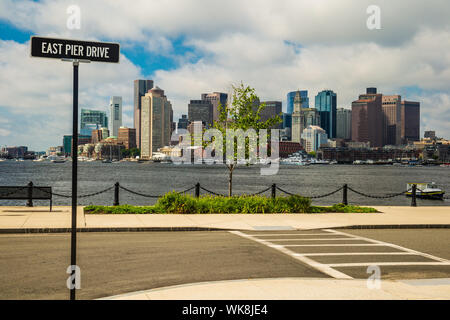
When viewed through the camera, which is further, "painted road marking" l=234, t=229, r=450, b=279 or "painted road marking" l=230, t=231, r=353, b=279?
"painted road marking" l=234, t=229, r=450, b=279

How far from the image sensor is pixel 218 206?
20922 millimetres

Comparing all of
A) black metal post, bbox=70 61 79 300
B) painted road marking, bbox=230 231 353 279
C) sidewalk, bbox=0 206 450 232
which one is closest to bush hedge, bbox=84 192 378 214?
sidewalk, bbox=0 206 450 232

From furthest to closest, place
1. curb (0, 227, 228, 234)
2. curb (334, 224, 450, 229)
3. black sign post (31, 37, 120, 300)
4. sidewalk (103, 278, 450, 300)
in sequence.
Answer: curb (334, 224, 450, 229), curb (0, 227, 228, 234), sidewalk (103, 278, 450, 300), black sign post (31, 37, 120, 300)

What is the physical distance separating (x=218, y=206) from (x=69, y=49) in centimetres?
1539

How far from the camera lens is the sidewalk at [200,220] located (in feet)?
52.0

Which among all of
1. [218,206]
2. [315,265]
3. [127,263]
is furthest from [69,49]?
[218,206]

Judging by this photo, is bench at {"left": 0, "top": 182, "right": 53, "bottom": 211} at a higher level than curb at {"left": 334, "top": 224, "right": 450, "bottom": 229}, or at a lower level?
higher

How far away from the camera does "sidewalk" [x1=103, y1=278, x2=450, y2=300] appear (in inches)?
292

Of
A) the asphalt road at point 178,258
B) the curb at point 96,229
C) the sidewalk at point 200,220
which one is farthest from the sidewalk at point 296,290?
the sidewalk at point 200,220

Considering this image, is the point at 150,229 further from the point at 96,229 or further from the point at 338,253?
the point at 338,253

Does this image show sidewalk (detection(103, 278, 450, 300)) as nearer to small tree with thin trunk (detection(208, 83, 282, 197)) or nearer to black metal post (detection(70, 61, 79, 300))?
black metal post (detection(70, 61, 79, 300))

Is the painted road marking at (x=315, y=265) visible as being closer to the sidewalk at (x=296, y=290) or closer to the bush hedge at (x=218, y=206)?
the sidewalk at (x=296, y=290)

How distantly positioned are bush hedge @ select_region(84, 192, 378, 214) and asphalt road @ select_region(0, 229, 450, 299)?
5.03 meters
